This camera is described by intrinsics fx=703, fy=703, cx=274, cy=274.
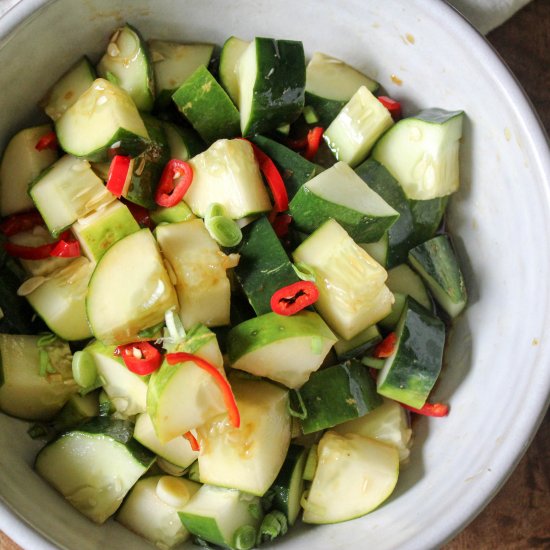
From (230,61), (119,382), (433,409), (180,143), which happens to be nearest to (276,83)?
(230,61)

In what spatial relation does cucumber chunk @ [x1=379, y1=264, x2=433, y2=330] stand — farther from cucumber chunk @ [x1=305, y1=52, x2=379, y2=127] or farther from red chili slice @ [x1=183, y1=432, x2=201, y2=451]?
red chili slice @ [x1=183, y1=432, x2=201, y2=451]

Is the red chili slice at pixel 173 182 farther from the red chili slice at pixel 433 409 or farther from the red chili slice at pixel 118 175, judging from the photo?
the red chili slice at pixel 433 409

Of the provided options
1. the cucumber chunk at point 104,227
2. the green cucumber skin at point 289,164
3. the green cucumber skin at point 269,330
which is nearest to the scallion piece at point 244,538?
the green cucumber skin at point 269,330

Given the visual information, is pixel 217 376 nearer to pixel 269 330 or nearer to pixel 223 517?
pixel 269 330

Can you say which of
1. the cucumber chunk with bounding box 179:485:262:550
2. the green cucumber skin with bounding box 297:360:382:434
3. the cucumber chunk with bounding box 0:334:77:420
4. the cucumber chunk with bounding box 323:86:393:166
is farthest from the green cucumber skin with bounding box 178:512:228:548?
the cucumber chunk with bounding box 323:86:393:166

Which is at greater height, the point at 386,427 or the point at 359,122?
the point at 359,122
